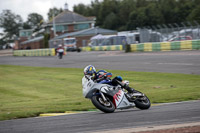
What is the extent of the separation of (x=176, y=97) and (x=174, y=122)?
495cm

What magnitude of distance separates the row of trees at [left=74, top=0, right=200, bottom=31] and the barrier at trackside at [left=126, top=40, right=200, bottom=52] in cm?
3303

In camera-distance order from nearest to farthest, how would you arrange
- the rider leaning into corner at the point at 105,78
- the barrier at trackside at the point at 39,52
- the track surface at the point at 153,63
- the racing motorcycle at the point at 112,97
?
the racing motorcycle at the point at 112,97 → the rider leaning into corner at the point at 105,78 → the track surface at the point at 153,63 → the barrier at trackside at the point at 39,52

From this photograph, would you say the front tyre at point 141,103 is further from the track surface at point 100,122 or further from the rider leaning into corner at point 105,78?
the track surface at point 100,122

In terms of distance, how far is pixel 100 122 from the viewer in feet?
24.5

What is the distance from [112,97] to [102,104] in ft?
1.18

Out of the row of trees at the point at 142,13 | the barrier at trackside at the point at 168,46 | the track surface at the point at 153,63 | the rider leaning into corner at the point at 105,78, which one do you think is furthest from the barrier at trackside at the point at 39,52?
the rider leaning into corner at the point at 105,78

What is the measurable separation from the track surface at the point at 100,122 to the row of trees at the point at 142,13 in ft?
217

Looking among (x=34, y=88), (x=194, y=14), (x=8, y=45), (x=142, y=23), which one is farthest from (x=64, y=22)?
(x=34, y=88)

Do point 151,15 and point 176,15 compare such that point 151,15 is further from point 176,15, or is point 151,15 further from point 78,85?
point 78,85

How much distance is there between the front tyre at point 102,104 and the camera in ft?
29.0

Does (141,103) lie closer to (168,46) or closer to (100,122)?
(100,122)

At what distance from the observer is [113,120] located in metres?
7.61

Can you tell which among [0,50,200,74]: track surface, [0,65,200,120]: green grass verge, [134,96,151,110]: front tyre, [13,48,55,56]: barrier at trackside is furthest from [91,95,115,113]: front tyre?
[13,48,55,56]: barrier at trackside

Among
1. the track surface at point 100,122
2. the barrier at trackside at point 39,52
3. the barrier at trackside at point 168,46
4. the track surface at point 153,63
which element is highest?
the barrier at trackside at point 168,46
